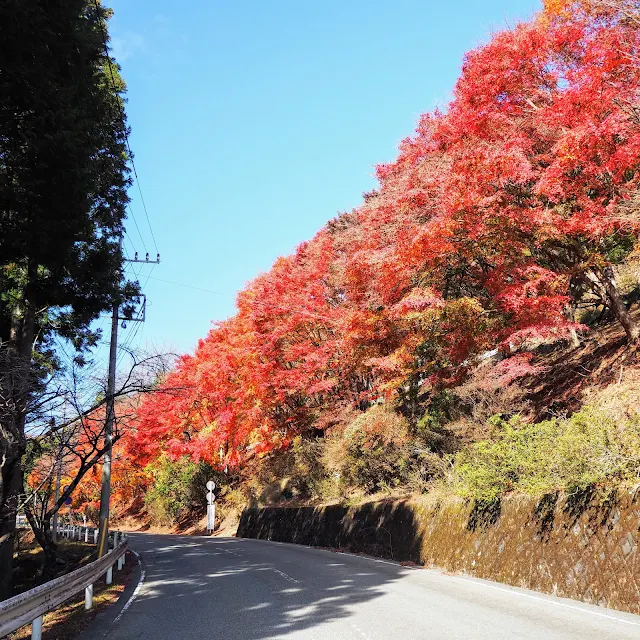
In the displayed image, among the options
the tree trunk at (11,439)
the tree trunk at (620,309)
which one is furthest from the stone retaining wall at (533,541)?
the tree trunk at (11,439)

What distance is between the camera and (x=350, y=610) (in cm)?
779

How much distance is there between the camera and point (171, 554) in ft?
61.0

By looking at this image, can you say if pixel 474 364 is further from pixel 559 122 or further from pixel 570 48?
pixel 570 48

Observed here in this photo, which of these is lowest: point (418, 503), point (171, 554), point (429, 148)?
point (171, 554)

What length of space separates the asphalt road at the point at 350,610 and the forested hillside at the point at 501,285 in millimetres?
2171

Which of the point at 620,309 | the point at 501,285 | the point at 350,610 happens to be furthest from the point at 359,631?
the point at 620,309

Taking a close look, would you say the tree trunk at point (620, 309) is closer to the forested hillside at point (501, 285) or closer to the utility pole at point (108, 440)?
the forested hillside at point (501, 285)

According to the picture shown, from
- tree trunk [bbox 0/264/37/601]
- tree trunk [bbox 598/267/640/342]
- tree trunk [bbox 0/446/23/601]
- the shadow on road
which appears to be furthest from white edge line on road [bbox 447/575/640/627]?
tree trunk [bbox 0/446/23/601]

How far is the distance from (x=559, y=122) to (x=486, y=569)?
9535mm

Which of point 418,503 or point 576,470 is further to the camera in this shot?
point 418,503

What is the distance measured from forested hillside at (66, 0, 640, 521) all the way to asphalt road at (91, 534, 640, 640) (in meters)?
2.17

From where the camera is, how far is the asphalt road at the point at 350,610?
650 centimetres

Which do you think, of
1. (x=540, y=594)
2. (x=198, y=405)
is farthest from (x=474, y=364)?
(x=198, y=405)

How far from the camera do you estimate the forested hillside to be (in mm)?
11055
